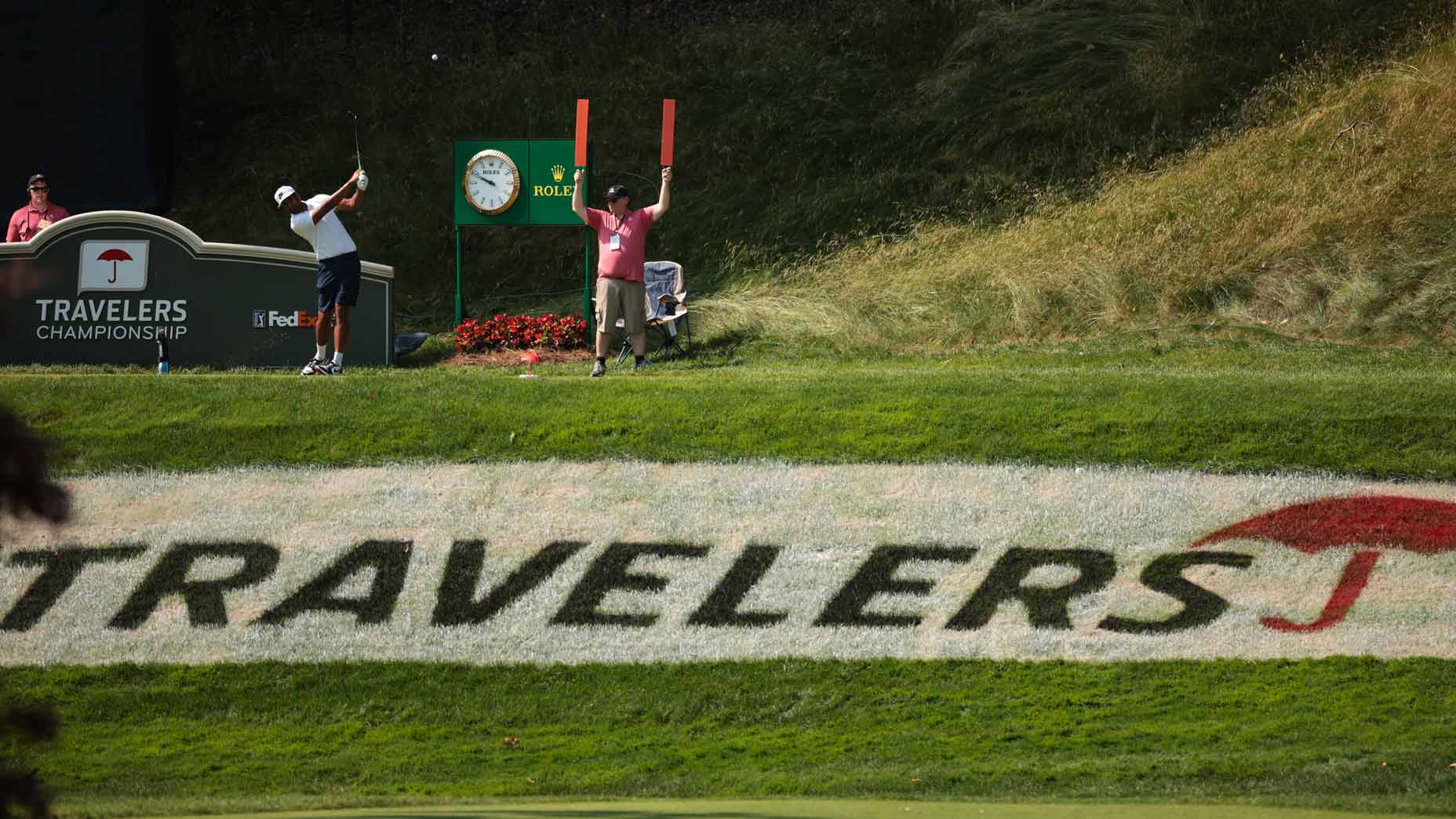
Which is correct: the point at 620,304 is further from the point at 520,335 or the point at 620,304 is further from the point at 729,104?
the point at 729,104

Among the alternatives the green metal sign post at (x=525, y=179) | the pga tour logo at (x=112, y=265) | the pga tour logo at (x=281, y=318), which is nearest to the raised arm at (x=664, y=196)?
the green metal sign post at (x=525, y=179)

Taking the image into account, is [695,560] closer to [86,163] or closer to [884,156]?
[884,156]

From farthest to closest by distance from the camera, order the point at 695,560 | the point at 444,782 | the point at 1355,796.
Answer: the point at 695,560
the point at 444,782
the point at 1355,796

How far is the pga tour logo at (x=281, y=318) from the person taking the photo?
1680cm

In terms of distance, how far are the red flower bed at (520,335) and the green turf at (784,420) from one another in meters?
4.53

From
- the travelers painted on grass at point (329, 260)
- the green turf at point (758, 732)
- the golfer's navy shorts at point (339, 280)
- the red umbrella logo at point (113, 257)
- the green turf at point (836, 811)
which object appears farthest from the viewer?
the red umbrella logo at point (113, 257)

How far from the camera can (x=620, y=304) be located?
50.9ft

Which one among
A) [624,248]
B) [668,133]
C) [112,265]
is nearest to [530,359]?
[624,248]

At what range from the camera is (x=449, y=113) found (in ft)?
89.1

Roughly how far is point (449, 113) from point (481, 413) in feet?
51.6

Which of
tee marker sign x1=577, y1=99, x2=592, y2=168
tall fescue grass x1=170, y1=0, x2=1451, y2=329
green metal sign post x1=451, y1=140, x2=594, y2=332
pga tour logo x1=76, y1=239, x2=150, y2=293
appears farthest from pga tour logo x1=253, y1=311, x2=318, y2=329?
tall fescue grass x1=170, y1=0, x2=1451, y2=329

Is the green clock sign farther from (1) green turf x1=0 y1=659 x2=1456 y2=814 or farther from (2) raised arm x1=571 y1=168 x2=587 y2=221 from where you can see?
(1) green turf x1=0 y1=659 x2=1456 y2=814

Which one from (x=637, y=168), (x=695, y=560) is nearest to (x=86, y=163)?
(x=637, y=168)

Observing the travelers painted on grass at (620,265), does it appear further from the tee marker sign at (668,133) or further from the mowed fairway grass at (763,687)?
the mowed fairway grass at (763,687)
